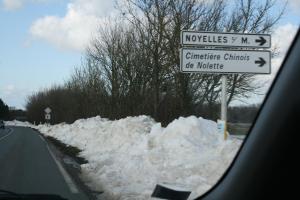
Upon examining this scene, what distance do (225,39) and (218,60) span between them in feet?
1.60

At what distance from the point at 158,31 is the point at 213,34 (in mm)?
13945

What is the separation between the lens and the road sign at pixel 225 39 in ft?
35.3

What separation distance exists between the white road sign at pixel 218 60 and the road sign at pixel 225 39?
0.67 feet

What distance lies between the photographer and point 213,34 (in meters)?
10.9

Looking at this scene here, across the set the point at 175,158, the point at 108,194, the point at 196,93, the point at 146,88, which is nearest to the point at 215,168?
the point at 108,194

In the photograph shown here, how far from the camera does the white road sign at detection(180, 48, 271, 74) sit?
11016 mm

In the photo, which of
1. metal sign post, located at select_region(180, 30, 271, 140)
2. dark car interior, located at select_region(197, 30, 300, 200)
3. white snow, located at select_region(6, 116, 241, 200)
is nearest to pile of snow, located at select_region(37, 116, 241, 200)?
white snow, located at select_region(6, 116, 241, 200)

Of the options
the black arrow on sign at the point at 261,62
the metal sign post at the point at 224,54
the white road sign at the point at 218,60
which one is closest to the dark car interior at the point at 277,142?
the metal sign post at the point at 224,54

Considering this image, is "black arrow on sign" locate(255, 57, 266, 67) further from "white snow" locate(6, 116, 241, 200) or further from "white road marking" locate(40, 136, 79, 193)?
"white road marking" locate(40, 136, 79, 193)

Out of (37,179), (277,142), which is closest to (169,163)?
(37,179)

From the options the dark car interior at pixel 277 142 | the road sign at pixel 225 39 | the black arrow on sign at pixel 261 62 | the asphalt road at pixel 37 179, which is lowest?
the asphalt road at pixel 37 179

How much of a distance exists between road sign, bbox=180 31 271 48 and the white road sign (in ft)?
0.67

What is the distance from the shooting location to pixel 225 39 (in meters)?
11.0

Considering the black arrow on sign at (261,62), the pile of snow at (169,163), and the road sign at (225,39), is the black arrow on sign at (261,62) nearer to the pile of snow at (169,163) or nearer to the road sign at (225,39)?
the road sign at (225,39)
